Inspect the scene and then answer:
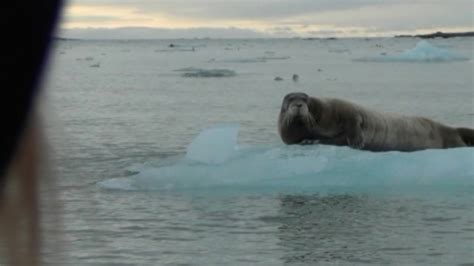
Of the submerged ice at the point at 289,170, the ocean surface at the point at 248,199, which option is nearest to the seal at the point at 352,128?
the ocean surface at the point at 248,199

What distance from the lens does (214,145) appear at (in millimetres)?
8906

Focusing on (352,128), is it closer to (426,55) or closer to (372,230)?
(372,230)

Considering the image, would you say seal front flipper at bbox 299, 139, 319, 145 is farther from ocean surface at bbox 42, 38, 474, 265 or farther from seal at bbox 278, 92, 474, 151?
ocean surface at bbox 42, 38, 474, 265

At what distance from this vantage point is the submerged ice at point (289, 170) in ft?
27.2

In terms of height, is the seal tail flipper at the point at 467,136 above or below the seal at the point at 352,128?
below

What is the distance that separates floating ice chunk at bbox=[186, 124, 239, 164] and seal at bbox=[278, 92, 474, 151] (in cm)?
115

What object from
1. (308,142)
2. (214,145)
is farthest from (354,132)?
(214,145)

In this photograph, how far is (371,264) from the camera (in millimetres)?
5344

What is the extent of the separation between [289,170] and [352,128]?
1919mm

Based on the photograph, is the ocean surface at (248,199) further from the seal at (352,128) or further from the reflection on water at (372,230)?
the seal at (352,128)

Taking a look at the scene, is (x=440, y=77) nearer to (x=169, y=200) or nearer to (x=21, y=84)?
(x=169, y=200)

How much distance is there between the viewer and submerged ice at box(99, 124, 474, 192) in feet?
27.2

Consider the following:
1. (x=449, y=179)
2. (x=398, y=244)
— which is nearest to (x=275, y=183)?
(x=449, y=179)

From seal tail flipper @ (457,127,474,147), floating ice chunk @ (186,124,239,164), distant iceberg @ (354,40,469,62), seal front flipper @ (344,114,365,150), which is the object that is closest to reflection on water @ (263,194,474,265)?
floating ice chunk @ (186,124,239,164)
